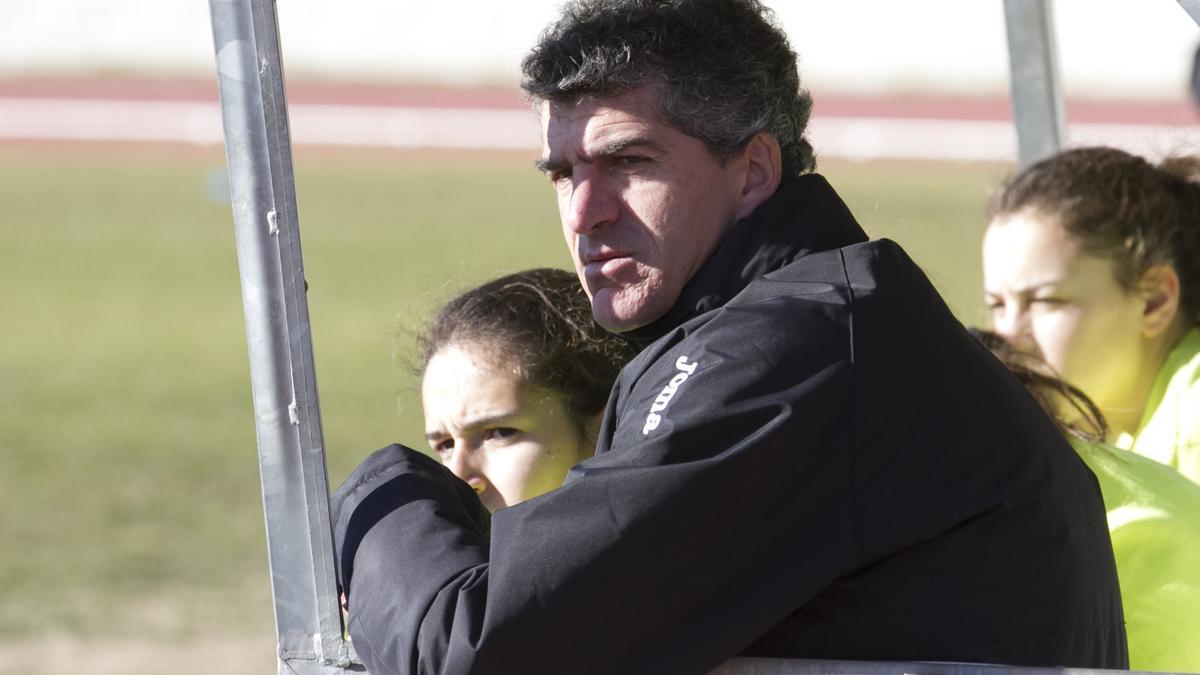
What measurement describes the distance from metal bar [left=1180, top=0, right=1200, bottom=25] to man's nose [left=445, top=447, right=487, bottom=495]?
112cm

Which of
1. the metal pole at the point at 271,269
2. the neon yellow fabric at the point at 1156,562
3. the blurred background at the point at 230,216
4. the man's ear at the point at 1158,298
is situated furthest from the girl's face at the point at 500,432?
the man's ear at the point at 1158,298

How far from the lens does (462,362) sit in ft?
7.38

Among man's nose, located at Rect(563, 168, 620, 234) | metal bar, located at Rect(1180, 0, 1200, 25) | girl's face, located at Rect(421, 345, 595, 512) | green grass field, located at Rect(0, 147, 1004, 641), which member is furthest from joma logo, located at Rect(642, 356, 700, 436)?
green grass field, located at Rect(0, 147, 1004, 641)

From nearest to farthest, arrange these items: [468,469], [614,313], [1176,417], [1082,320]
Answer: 1. [614,313]
2. [468,469]
3. [1176,417]
4. [1082,320]

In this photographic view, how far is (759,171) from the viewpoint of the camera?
192 centimetres

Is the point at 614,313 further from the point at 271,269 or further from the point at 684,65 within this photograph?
the point at 271,269

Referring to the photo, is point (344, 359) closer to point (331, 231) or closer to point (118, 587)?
point (118, 587)

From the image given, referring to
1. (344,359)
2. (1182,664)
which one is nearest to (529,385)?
(1182,664)

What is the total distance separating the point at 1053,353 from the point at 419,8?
21561 mm

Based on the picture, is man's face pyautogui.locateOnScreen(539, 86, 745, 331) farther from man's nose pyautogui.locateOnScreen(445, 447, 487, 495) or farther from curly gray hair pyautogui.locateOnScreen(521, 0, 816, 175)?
A: man's nose pyautogui.locateOnScreen(445, 447, 487, 495)

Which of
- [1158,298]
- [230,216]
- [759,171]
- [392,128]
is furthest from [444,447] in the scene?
[392,128]

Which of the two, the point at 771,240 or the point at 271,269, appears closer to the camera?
the point at 271,269

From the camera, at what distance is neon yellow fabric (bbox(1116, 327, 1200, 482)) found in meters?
2.69

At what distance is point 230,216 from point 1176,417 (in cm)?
1470
